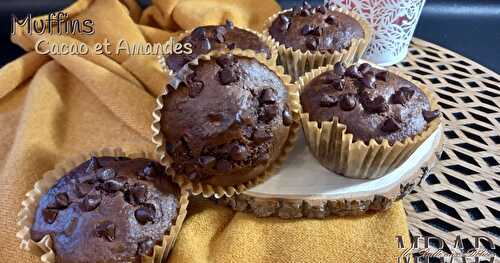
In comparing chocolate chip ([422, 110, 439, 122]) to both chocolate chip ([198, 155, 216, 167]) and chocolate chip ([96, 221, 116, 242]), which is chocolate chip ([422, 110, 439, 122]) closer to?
chocolate chip ([198, 155, 216, 167])

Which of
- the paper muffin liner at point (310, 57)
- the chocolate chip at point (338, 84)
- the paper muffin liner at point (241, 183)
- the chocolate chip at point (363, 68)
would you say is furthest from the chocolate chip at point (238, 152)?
the paper muffin liner at point (310, 57)

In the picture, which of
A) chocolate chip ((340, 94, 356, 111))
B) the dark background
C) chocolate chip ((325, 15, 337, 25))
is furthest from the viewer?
the dark background

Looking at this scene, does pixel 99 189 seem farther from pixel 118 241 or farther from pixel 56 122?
pixel 56 122

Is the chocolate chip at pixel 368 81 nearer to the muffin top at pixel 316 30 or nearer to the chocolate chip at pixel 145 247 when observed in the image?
the muffin top at pixel 316 30

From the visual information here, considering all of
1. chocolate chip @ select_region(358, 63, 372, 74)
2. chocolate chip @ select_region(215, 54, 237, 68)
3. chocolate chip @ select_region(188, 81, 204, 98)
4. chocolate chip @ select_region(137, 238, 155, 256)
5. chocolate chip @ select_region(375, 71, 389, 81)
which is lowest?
chocolate chip @ select_region(137, 238, 155, 256)

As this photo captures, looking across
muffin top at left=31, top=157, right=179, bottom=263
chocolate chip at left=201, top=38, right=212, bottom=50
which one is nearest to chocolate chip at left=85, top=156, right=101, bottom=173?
muffin top at left=31, top=157, right=179, bottom=263

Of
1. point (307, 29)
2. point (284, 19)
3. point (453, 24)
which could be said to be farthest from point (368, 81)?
point (453, 24)
